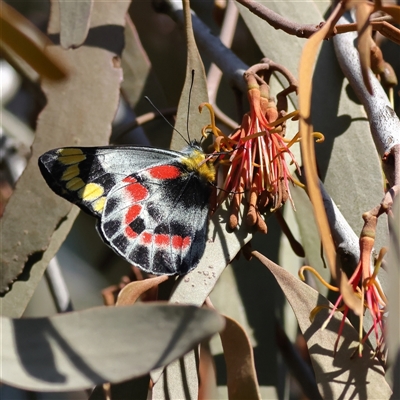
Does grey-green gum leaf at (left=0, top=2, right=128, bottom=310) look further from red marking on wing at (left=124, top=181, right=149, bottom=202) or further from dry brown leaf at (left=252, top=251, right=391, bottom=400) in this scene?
dry brown leaf at (left=252, top=251, right=391, bottom=400)

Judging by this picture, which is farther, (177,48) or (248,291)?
(177,48)

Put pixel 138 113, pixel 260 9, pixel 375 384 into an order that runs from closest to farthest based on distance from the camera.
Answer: pixel 375 384 < pixel 260 9 < pixel 138 113

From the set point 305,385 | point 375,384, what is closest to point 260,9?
point 375,384

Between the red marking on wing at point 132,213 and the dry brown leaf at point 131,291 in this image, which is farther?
the red marking on wing at point 132,213

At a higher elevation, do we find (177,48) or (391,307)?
(391,307)

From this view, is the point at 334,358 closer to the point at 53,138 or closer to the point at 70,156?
the point at 70,156

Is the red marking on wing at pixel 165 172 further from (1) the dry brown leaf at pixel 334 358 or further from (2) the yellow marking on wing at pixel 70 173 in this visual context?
(1) the dry brown leaf at pixel 334 358

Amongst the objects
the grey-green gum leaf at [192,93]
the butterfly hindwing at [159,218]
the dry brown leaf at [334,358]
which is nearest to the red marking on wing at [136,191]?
the butterfly hindwing at [159,218]

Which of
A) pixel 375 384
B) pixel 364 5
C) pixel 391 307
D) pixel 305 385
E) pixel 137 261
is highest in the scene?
pixel 364 5

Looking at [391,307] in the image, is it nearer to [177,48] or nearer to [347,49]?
[347,49]
